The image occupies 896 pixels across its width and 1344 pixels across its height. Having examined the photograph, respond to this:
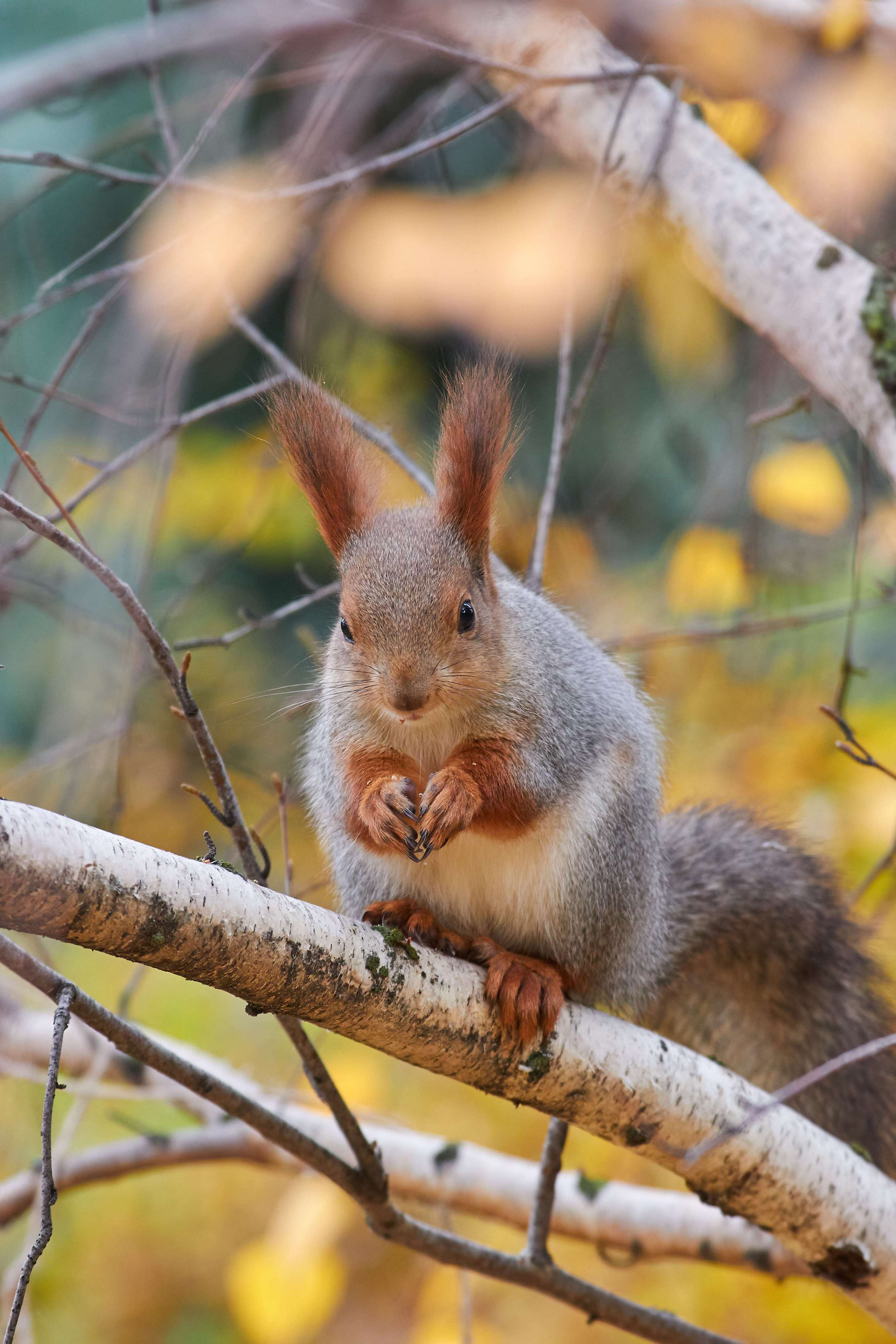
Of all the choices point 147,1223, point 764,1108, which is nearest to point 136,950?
point 764,1108

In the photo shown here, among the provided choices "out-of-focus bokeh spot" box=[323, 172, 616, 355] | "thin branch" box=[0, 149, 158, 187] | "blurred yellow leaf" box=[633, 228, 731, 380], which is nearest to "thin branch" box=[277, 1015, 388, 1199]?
"thin branch" box=[0, 149, 158, 187]

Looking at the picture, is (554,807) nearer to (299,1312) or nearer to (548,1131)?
(548,1131)

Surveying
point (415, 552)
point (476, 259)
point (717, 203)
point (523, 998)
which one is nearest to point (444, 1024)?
point (523, 998)

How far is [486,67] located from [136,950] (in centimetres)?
143

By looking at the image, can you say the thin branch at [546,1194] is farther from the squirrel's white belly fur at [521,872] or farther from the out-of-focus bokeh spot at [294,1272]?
the out-of-focus bokeh spot at [294,1272]

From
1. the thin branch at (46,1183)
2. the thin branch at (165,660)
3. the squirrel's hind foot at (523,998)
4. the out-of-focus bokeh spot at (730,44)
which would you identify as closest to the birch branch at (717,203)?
the out-of-focus bokeh spot at (730,44)

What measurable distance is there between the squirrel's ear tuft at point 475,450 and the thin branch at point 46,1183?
36.5 inches

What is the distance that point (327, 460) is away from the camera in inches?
65.5

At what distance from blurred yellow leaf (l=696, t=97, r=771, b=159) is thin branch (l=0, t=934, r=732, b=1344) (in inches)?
76.5

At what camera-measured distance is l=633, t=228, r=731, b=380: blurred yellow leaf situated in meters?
2.89

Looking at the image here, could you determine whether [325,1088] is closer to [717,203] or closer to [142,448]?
[142,448]

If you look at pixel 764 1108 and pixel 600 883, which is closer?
pixel 764 1108

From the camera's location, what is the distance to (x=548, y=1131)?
61.5 inches

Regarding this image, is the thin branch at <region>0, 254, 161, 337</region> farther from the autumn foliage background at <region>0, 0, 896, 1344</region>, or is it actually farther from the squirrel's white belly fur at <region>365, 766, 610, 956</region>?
the squirrel's white belly fur at <region>365, 766, 610, 956</region>
